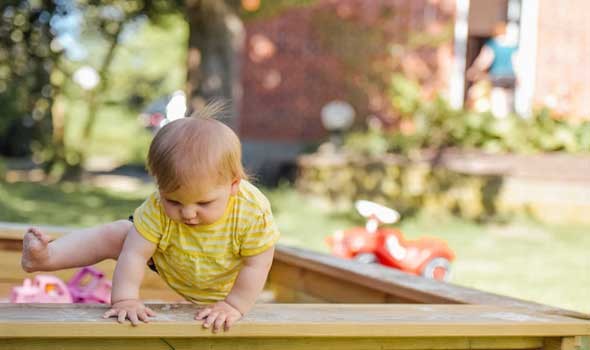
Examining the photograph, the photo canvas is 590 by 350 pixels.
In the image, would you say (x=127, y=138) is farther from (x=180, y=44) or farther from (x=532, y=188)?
(x=532, y=188)

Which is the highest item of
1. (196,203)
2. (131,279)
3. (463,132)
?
(196,203)

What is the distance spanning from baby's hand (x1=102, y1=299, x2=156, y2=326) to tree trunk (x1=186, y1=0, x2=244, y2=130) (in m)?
7.22

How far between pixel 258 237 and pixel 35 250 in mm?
537

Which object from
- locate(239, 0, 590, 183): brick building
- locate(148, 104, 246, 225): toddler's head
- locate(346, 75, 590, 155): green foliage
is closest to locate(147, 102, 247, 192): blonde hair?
locate(148, 104, 246, 225): toddler's head

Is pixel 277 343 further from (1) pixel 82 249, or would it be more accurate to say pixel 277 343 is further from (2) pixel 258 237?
(1) pixel 82 249

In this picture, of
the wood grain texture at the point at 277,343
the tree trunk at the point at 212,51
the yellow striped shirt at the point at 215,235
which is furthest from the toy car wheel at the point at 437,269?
the tree trunk at the point at 212,51

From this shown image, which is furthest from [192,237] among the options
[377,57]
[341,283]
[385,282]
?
[377,57]

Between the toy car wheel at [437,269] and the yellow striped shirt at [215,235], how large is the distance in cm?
239

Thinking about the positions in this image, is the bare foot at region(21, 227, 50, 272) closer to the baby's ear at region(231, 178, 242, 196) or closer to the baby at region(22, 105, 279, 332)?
the baby at region(22, 105, 279, 332)

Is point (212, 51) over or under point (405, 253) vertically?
over

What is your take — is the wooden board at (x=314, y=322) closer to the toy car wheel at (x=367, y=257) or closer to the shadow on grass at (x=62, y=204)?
the toy car wheel at (x=367, y=257)

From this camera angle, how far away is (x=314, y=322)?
230 cm

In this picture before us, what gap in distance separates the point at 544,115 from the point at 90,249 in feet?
25.4

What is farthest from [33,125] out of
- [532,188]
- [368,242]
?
[368,242]
